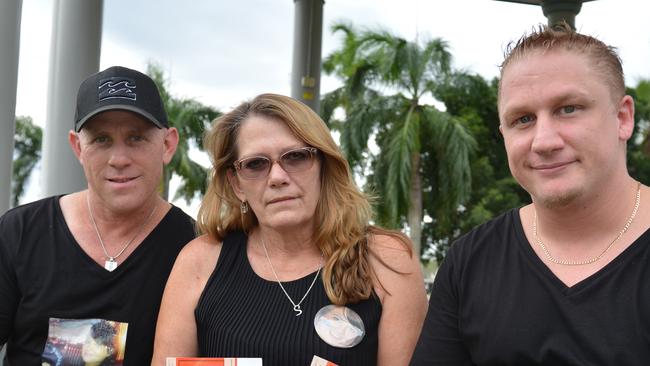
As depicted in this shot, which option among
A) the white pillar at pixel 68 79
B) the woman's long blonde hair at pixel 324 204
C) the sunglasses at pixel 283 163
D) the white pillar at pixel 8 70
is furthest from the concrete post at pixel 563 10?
the sunglasses at pixel 283 163

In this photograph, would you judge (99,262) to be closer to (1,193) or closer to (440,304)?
(440,304)

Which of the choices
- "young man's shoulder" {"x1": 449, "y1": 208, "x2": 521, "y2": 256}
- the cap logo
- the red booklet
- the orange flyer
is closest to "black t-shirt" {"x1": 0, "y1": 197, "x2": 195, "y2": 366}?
the red booklet

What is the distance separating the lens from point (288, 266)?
3.14 meters

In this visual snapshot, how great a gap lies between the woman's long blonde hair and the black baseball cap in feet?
0.99

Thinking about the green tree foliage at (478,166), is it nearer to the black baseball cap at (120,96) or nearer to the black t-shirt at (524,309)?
the black baseball cap at (120,96)

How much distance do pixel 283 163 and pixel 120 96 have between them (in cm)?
87

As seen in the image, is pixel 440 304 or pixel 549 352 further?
pixel 440 304

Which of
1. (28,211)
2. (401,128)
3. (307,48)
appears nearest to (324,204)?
(28,211)

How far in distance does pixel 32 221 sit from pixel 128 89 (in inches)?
31.1

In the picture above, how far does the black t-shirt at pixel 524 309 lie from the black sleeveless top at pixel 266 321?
1.03 ft

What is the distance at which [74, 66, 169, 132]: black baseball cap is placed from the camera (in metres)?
3.26

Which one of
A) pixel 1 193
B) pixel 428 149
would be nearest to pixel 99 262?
pixel 1 193

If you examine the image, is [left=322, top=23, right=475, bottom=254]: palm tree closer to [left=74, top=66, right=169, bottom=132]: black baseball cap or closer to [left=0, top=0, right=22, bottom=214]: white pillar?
[left=0, top=0, right=22, bottom=214]: white pillar

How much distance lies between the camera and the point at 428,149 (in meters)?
26.9
